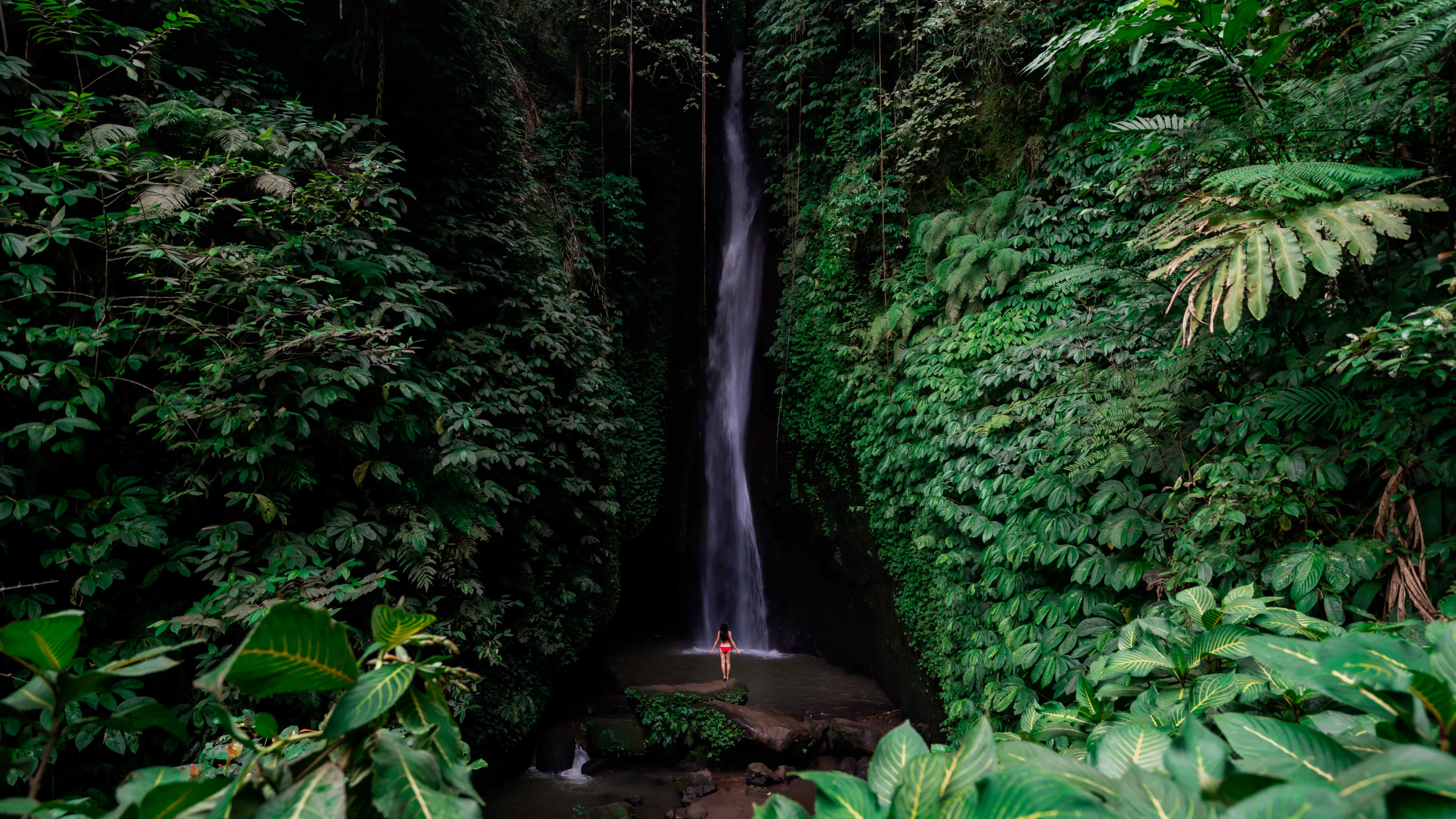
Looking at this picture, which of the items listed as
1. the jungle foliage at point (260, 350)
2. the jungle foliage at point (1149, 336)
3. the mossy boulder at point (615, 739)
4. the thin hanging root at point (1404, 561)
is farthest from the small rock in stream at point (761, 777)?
the thin hanging root at point (1404, 561)

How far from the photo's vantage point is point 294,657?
0.83 m

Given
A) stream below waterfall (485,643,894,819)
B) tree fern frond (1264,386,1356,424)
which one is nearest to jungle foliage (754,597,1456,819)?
tree fern frond (1264,386,1356,424)

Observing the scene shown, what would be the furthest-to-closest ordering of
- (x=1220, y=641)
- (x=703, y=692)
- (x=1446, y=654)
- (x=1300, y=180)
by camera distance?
(x=703, y=692) → (x=1300, y=180) → (x=1220, y=641) → (x=1446, y=654)

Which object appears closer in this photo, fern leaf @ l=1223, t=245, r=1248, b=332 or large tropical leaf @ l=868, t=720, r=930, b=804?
large tropical leaf @ l=868, t=720, r=930, b=804

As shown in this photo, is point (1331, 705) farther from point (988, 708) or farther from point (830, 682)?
point (830, 682)

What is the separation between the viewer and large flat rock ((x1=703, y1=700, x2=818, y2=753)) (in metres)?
6.70

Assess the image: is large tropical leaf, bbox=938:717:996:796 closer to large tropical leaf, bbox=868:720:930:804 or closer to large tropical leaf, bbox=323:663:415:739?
large tropical leaf, bbox=868:720:930:804

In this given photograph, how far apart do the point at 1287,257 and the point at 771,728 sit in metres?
6.33

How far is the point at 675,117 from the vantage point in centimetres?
1171

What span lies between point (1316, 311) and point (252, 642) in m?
4.22

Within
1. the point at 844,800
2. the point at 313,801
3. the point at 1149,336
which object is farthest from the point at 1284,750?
the point at 1149,336

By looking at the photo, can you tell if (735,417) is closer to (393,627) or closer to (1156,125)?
(1156,125)

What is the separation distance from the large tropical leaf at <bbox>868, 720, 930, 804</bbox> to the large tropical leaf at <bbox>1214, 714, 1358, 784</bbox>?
43cm

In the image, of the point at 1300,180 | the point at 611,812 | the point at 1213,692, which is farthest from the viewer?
the point at 611,812
